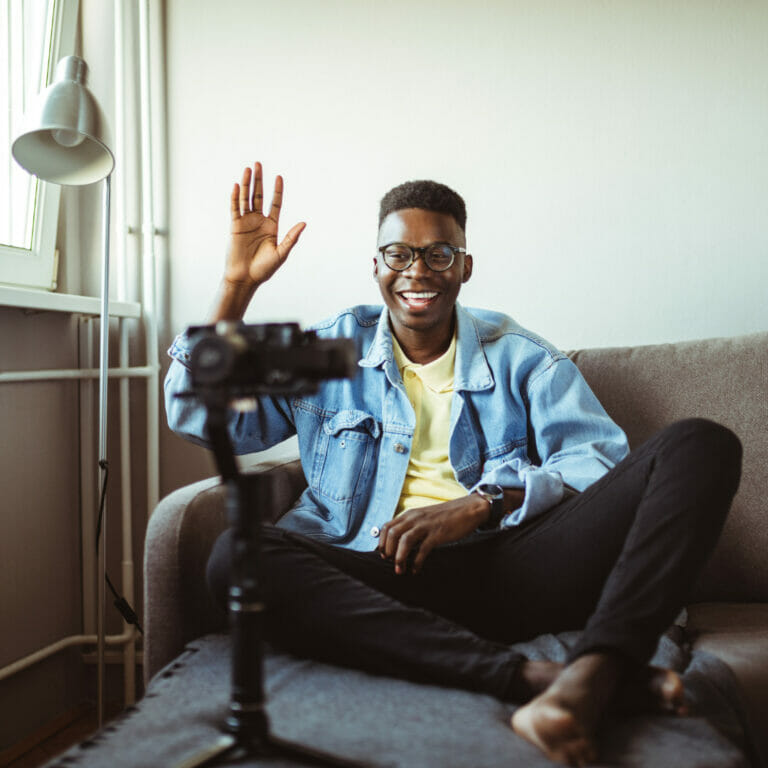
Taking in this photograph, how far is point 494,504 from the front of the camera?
4.24ft

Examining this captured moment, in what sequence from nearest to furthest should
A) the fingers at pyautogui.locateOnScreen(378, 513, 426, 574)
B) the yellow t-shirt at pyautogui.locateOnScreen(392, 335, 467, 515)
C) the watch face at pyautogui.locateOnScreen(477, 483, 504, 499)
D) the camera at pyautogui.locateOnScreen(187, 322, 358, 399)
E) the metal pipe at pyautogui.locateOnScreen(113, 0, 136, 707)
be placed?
the camera at pyautogui.locateOnScreen(187, 322, 358, 399), the fingers at pyautogui.locateOnScreen(378, 513, 426, 574), the watch face at pyautogui.locateOnScreen(477, 483, 504, 499), the yellow t-shirt at pyautogui.locateOnScreen(392, 335, 467, 515), the metal pipe at pyautogui.locateOnScreen(113, 0, 136, 707)

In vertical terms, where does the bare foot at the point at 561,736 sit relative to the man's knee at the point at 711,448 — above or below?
below

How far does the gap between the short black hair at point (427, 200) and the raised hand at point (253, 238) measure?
0.21 meters

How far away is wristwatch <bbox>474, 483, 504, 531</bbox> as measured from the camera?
1.29 metres

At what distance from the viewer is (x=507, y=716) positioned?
93 centimetres

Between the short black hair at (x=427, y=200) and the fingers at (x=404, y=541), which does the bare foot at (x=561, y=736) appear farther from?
the short black hair at (x=427, y=200)

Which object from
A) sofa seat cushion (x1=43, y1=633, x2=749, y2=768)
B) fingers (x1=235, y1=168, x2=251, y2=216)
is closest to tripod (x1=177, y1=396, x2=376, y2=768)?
sofa seat cushion (x1=43, y1=633, x2=749, y2=768)

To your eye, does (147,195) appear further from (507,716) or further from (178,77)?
(507,716)

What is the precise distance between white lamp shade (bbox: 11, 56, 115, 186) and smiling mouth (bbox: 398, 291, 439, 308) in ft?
2.17

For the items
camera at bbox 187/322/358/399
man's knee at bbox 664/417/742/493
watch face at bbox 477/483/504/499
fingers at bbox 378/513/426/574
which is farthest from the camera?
watch face at bbox 477/483/504/499

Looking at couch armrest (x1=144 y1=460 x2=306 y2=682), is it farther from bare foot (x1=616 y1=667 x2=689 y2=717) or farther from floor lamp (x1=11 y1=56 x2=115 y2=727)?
bare foot (x1=616 y1=667 x2=689 y2=717)

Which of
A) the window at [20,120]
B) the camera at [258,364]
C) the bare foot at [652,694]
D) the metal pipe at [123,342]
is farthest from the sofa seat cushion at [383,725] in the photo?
the window at [20,120]

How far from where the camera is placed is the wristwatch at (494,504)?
1292 millimetres

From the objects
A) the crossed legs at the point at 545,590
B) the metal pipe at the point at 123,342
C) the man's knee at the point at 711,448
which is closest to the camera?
the crossed legs at the point at 545,590
